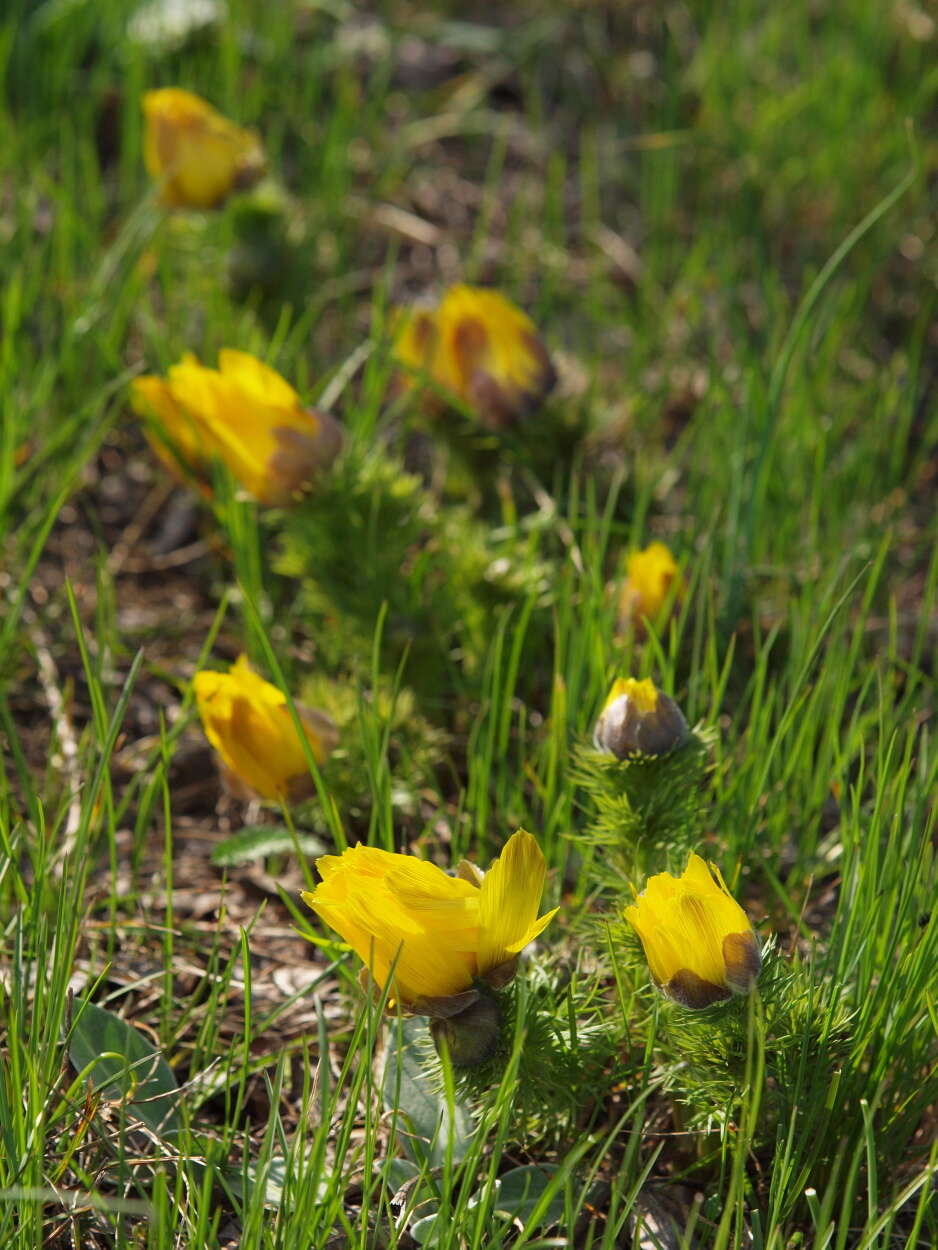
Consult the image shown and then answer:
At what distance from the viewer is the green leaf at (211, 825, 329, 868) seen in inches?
60.4

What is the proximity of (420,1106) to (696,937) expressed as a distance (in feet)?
1.27

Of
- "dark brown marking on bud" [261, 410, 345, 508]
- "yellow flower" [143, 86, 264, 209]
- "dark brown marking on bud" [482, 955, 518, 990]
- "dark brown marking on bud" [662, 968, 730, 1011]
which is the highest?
"yellow flower" [143, 86, 264, 209]

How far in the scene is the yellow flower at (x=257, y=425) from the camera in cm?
164

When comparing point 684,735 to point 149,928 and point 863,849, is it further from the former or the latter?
point 149,928

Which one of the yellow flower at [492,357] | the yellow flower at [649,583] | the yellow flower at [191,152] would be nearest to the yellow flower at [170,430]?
the yellow flower at [492,357]

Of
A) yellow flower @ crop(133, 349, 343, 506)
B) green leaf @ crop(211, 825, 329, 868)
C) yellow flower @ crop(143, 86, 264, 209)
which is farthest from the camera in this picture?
yellow flower @ crop(143, 86, 264, 209)

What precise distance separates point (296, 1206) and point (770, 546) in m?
1.20

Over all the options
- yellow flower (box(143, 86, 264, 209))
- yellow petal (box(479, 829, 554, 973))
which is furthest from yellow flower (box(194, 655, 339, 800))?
yellow flower (box(143, 86, 264, 209))

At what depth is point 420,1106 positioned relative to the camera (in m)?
1.28

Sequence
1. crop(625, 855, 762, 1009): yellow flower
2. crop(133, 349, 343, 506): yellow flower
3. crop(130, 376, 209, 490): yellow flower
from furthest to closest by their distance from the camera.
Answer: crop(130, 376, 209, 490): yellow flower < crop(133, 349, 343, 506): yellow flower < crop(625, 855, 762, 1009): yellow flower

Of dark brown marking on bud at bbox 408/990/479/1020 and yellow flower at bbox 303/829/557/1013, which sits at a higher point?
yellow flower at bbox 303/829/557/1013

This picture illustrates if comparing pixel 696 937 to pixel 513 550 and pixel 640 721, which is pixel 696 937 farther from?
pixel 513 550

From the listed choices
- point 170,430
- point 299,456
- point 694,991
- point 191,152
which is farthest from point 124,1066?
point 191,152

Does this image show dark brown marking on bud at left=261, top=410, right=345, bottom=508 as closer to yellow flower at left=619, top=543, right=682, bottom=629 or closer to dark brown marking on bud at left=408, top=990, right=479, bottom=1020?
yellow flower at left=619, top=543, right=682, bottom=629
